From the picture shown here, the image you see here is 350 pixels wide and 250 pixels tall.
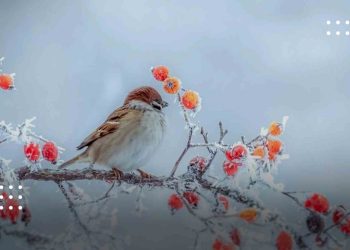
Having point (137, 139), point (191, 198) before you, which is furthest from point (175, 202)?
point (137, 139)

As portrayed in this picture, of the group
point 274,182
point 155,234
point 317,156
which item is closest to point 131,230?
point 155,234

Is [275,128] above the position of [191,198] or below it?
above

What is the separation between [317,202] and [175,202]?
2.30ft

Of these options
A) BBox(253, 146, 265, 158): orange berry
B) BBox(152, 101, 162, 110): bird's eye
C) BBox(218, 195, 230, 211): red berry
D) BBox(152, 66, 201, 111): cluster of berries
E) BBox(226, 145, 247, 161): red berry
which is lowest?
BBox(218, 195, 230, 211): red berry

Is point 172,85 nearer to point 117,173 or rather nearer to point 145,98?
point 145,98

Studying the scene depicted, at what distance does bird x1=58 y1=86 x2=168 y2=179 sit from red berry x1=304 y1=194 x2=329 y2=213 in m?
0.80

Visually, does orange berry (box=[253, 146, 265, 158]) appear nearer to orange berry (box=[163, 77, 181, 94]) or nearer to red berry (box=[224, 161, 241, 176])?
red berry (box=[224, 161, 241, 176])

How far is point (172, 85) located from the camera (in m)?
3.67

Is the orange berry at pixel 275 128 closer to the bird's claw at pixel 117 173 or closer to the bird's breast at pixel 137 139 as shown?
the bird's breast at pixel 137 139

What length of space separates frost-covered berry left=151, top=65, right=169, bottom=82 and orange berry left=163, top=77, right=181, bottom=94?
0.03 meters

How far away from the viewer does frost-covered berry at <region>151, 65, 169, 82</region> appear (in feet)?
12.0

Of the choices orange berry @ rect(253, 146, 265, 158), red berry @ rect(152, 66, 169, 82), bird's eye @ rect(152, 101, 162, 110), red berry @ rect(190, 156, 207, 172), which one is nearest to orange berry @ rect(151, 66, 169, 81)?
red berry @ rect(152, 66, 169, 82)

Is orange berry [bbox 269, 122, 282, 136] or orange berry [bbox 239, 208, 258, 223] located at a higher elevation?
orange berry [bbox 269, 122, 282, 136]

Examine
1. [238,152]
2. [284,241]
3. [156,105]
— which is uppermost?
[156,105]
